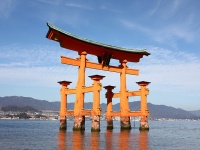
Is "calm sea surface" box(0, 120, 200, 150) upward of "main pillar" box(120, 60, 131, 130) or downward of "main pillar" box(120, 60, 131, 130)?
downward

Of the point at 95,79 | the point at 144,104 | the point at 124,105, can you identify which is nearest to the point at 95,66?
the point at 95,79

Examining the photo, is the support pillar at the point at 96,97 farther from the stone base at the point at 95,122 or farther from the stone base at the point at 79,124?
the stone base at the point at 79,124

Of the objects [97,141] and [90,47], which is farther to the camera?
[90,47]

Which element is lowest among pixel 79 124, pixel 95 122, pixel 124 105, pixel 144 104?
pixel 79 124

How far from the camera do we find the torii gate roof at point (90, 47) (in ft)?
99.9

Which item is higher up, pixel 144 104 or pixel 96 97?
pixel 96 97

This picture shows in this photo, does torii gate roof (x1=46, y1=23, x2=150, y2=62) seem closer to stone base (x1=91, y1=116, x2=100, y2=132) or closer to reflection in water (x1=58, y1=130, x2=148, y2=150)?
stone base (x1=91, y1=116, x2=100, y2=132)

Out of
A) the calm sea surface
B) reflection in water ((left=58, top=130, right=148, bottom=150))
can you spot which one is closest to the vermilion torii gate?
the calm sea surface

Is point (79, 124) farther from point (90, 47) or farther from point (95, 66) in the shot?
point (90, 47)

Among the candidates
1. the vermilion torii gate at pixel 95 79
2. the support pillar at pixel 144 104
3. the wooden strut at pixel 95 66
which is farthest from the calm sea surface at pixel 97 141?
the wooden strut at pixel 95 66

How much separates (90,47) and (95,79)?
507 cm

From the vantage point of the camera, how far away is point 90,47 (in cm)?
3344

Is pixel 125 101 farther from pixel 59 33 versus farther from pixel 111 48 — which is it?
pixel 59 33

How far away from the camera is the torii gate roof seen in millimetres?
30436
